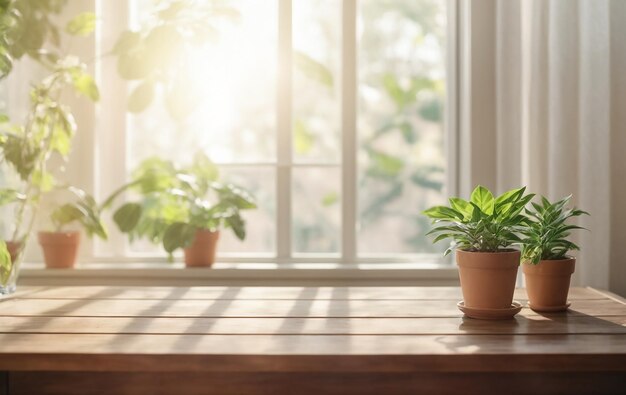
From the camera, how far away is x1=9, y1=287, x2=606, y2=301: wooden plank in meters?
1.87

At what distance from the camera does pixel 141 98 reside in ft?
7.85

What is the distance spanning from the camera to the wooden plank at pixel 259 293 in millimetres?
1874

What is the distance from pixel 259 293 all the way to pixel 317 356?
2.46ft

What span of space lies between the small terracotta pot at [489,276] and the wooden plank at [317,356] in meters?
0.23

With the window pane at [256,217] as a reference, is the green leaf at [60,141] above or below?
above

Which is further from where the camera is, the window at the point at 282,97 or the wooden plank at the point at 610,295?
the window at the point at 282,97

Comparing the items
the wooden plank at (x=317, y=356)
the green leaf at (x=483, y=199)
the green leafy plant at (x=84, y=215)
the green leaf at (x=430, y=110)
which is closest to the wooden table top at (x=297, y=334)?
the wooden plank at (x=317, y=356)

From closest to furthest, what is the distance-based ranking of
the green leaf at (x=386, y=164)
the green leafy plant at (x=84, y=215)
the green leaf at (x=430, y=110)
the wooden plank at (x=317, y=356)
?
1. the wooden plank at (x=317, y=356)
2. the green leafy plant at (x=84, y=215)
3. the green leaf at (x=386, y=164)
4. the green leaf at (x=430, y=110)

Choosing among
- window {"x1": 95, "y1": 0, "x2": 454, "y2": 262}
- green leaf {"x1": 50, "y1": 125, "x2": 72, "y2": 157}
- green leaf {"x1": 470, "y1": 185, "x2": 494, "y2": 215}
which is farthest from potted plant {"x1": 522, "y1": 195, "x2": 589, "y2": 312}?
green leaf {"x1": 50, "y1": 125, "x2": 72, "y2": 157}

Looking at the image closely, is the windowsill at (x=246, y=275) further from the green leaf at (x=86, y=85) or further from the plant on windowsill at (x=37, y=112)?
the green leaf at (x=86, y=85)

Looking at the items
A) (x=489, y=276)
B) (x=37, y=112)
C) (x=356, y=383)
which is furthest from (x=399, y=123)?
(x=356, y=383)

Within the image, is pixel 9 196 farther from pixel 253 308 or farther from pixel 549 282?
pixel 549 282

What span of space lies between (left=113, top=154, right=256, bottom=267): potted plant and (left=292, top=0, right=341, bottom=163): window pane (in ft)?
1.08

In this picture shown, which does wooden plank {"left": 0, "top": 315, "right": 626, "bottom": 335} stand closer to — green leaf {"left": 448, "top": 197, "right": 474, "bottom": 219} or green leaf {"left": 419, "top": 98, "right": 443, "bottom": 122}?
green leaf {"left": 448, "top": 197, "right": 474, "bottom": 219}
